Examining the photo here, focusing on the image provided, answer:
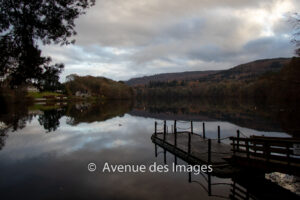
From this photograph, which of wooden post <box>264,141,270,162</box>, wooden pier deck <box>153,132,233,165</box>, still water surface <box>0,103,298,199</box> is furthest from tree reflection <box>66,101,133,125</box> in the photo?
wooden post <box>264,141,270,162</box>

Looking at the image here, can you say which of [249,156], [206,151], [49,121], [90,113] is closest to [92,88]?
[90,113]

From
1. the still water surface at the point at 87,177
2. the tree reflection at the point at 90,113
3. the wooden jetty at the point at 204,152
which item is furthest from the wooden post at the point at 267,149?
the tree reflection at the point at 90,113

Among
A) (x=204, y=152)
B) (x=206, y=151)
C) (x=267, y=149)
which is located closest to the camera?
(x=267, y=149)

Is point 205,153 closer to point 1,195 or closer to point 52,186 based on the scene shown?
point 52,186

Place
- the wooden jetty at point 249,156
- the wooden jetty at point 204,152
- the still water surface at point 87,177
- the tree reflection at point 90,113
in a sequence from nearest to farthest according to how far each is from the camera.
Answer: the wooden jetty at point 249,156 < the still water surface at point 87,177 < the wooden jetty at point 204,152 < the tree reflection at point 90,113

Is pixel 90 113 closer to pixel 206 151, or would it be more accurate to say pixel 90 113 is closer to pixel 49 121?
pixel 49 121

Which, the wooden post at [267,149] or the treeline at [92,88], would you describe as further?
the treeline at [92,88]

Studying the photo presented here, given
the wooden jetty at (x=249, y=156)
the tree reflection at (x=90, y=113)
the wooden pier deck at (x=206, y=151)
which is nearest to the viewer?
the wooden jetty at (x=249, y=156)

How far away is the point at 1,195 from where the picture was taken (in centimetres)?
1122

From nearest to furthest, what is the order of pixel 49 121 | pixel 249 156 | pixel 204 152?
pixel 249 156 < pixel 204 152 < pixel 49 121

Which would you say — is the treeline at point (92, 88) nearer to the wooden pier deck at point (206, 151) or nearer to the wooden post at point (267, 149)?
the wooden pier deck at point (206, 151)

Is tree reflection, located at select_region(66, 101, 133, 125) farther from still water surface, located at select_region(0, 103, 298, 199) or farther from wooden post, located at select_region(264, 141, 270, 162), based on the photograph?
wooden post, located at select_region(264, 141, 270, 162)

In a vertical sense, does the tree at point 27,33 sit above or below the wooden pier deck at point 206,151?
above

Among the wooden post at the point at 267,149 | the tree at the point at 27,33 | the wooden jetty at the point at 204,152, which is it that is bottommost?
the wooden jetty at the point at 204,152
